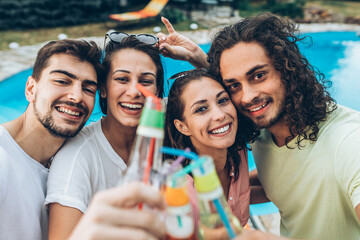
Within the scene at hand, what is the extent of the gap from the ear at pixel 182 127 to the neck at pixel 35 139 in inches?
36.8

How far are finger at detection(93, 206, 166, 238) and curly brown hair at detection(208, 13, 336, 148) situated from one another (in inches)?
70.9

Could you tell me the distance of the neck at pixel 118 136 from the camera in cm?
246

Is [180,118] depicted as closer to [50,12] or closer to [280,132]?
[280,132]

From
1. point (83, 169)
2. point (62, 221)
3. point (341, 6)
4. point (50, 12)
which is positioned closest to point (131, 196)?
point (62, 221)

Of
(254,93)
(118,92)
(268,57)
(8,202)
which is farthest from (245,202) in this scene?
(8,202)

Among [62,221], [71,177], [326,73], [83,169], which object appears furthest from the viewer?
[326,73]

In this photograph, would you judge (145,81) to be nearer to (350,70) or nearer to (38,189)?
(38,189)

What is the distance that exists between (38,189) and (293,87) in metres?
2.15

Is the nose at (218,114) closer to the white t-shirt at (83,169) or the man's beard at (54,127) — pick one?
the white t-shirt at (83,169)

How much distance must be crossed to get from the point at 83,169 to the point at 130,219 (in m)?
1.30

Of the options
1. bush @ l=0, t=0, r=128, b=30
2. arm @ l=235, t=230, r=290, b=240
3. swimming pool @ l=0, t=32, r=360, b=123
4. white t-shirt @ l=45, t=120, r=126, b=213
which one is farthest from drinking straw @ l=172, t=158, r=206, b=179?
bush @ l=0, t=0, r=128, b=30

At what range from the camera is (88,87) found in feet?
7.46

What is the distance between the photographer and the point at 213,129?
7.34 feet

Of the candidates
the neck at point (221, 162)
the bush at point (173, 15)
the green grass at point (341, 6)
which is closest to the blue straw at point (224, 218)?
the neck at point (221, 162)
